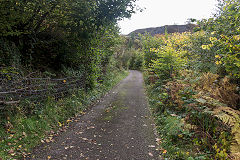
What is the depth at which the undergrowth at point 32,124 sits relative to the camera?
12.0ft

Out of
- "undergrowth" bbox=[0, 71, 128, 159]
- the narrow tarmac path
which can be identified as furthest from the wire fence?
the narrow tarmac path

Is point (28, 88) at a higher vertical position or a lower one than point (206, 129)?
higher

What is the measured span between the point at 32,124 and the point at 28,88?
1.38 m

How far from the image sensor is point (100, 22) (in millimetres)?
8273

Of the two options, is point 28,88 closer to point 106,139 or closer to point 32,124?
point 32,124

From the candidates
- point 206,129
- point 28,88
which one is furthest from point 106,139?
point 28,88

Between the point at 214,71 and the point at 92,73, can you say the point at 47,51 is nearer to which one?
the point at 92,73

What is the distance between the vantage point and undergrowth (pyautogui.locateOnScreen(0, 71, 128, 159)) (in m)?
3.66

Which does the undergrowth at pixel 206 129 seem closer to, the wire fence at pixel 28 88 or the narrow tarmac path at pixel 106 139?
the narrow tarmac path at pixel 106 139

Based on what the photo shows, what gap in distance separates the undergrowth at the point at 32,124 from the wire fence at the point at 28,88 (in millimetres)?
243

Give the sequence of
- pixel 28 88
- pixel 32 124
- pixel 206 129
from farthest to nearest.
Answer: pixel 28 88, pixel 32 124, pixel 206 129

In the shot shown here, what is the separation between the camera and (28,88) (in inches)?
204

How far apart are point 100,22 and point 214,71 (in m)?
6.18

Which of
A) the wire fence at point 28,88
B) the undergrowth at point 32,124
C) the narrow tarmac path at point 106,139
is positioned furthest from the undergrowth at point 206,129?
the wire fence at point 28,88
